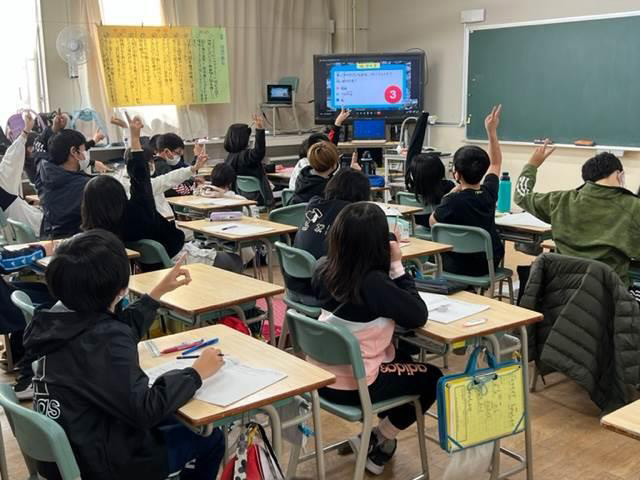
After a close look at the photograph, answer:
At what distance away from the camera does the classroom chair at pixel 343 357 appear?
2.13m

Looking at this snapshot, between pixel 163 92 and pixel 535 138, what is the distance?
161 inches

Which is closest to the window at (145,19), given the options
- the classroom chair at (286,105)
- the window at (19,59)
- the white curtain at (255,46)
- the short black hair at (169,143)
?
the white curtain at (255,46)

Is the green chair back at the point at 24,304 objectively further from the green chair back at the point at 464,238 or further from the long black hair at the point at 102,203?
the green chair back at the point at 464,238

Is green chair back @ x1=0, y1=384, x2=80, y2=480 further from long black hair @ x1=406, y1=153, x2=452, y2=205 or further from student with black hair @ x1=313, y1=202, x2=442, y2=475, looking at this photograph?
long black hair @ x1=406, y1=153, x2=452, y2=205

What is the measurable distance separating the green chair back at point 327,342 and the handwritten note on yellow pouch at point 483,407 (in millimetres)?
320

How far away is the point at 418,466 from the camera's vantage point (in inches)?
109

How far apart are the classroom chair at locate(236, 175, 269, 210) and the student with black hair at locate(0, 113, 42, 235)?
5.93 feet

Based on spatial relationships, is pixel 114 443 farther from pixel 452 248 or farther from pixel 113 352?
pixel 452 248

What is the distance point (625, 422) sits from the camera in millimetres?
1586

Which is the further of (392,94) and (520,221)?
(392,94)

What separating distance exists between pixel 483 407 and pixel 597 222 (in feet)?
4.57

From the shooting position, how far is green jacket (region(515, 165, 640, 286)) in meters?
3.20

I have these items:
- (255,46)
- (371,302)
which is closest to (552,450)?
(371,302)

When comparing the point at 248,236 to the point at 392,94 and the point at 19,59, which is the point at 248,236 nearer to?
the point at 19,59
